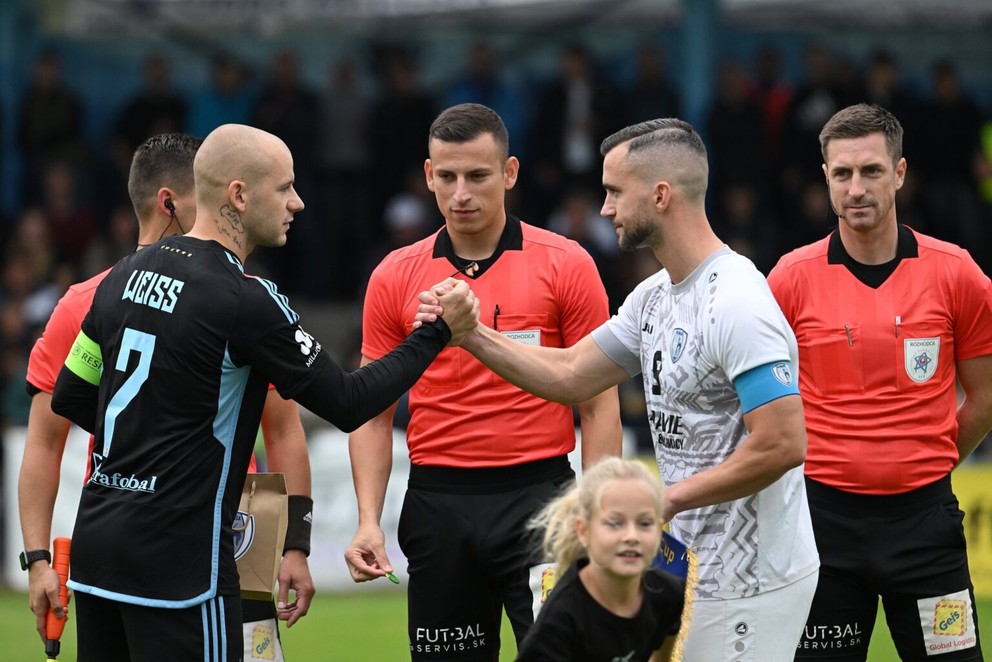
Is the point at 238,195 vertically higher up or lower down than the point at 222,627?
higher up

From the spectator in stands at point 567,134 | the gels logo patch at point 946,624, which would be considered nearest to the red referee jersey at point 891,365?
the gels logo patch at point 946,624

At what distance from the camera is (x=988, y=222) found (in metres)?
15.0

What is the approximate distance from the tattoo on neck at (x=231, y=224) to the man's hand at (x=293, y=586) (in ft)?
4.53

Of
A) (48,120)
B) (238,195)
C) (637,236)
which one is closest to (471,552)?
(637,236)

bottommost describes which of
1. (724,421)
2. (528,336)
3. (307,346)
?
(724,421)

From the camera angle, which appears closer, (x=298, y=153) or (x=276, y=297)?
(x=276, y=297)

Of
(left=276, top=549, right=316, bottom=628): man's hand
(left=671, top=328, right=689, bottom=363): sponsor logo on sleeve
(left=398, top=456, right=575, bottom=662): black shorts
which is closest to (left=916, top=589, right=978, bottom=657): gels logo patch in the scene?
(left=398, top=456, right=575, bottom=662): black shorts

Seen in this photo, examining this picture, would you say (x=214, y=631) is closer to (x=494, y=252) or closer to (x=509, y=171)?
(x=494, y=252)

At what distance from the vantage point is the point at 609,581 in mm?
4566

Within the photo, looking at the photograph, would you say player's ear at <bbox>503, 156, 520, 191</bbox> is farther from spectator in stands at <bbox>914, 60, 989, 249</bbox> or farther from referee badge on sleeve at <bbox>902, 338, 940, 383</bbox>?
spectator in stands at <bbox>914, 60, 989, 249</bbox>

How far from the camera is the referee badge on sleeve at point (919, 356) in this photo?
5773mm

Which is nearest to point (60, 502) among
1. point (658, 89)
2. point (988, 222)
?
point (658, 89)

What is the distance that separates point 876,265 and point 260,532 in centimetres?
260

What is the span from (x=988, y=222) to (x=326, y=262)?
678 centimetres
